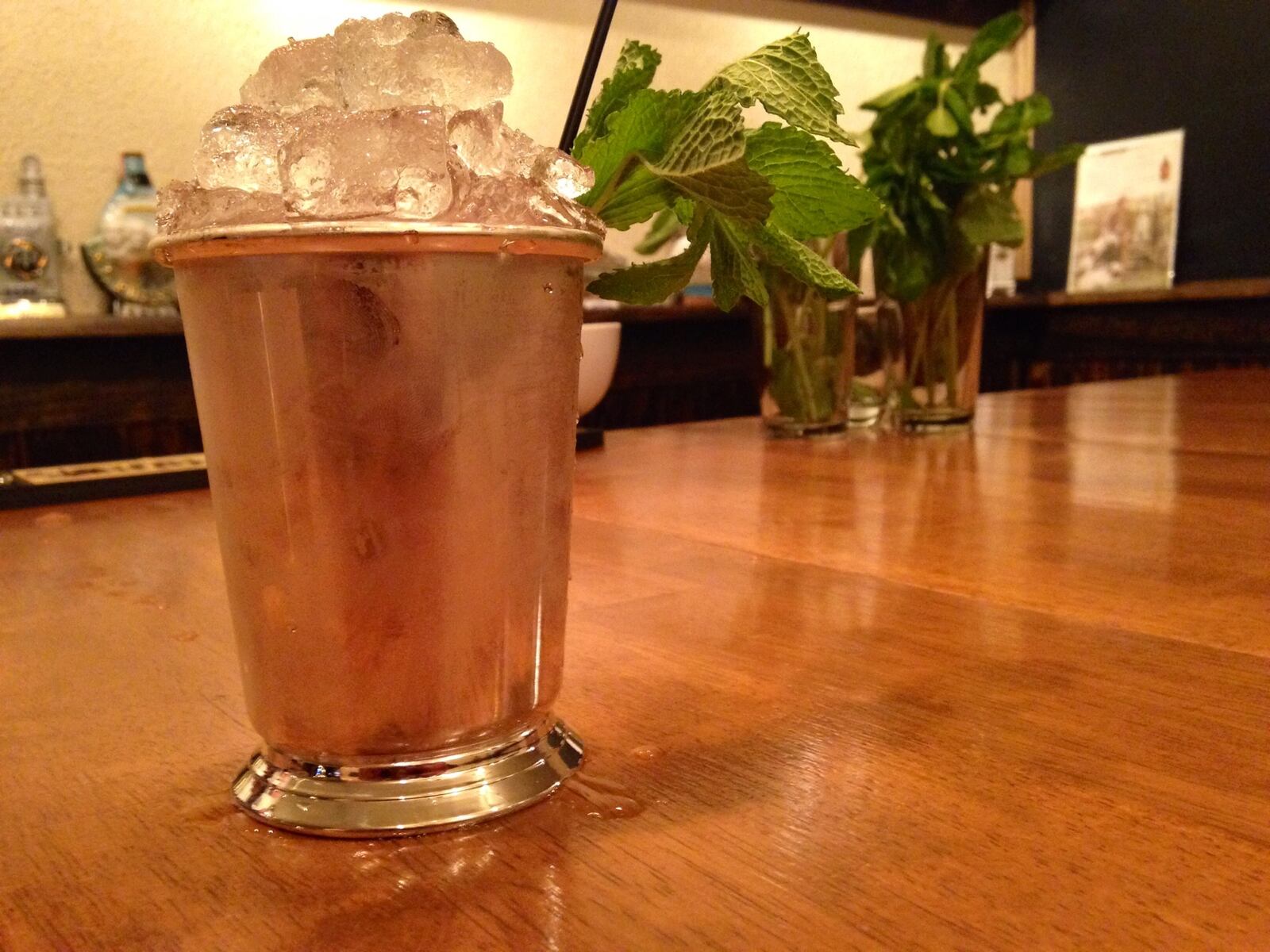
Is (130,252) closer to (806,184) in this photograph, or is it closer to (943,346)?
(943,346)

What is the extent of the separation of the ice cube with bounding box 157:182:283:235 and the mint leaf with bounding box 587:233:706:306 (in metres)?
0.11

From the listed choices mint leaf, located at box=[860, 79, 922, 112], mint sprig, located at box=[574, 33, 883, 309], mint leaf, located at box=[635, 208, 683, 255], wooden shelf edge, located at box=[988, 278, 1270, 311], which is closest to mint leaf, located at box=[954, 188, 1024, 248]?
mint leaf, located at box=[860, 79, 922, 112]

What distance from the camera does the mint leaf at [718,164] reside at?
298 millimetres

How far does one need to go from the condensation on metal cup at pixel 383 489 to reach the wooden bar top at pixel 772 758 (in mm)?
23

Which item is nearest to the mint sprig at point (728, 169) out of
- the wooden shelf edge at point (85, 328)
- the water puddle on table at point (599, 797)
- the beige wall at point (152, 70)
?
the water puddle on table at point (599, 797)

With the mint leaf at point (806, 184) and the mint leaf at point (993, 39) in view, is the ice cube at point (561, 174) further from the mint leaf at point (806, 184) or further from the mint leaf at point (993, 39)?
the mint leaf at point (993, 39)

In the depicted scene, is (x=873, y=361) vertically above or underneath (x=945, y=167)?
underneath

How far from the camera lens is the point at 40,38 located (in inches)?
98.7

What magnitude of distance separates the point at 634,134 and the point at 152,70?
8.82 ft

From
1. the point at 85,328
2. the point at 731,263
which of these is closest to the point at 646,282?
the point at 731,263

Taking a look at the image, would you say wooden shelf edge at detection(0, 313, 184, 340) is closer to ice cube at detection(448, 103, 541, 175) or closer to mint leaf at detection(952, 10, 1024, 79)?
mint leaf at detection(952, 10, 1024, 79)

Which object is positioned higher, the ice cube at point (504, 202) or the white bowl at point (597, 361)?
the ice cube at point (504, 202)

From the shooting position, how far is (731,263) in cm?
35

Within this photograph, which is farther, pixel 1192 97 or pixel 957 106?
pixel 1192 97
